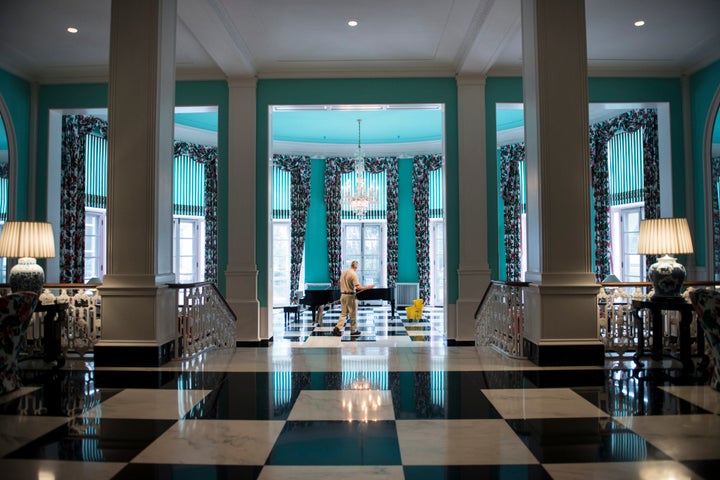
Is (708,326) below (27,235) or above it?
below

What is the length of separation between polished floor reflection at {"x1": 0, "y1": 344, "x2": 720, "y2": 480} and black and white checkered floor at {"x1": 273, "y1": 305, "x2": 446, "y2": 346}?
11.3ft

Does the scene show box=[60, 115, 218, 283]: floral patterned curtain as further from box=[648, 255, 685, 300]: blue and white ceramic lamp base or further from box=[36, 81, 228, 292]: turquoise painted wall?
box=[648, 255, 685, 300]: blue and white ceramic lamp base

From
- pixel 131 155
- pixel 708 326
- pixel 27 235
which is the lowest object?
pixel 708 326

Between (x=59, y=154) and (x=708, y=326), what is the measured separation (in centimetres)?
964

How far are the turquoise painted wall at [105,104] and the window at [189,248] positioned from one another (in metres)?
3.86

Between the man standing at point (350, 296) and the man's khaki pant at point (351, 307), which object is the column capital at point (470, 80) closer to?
the man standing at point (350, 296)

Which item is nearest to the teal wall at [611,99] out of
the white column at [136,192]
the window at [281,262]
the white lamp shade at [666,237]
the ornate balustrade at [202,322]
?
the white lamp shade at [666,237]

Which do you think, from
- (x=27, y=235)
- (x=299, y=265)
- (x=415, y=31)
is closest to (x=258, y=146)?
(x=415, y=31)

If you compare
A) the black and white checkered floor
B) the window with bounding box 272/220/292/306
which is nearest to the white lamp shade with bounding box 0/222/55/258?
the black and white checkered floor

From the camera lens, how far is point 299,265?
13.8 meters

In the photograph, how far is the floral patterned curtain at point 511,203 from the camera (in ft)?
40.2

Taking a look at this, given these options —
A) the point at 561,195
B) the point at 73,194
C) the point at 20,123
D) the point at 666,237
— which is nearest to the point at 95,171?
the point at 73,194

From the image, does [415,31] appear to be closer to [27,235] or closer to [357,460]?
[27,235]

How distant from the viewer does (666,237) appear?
538 centimetres
